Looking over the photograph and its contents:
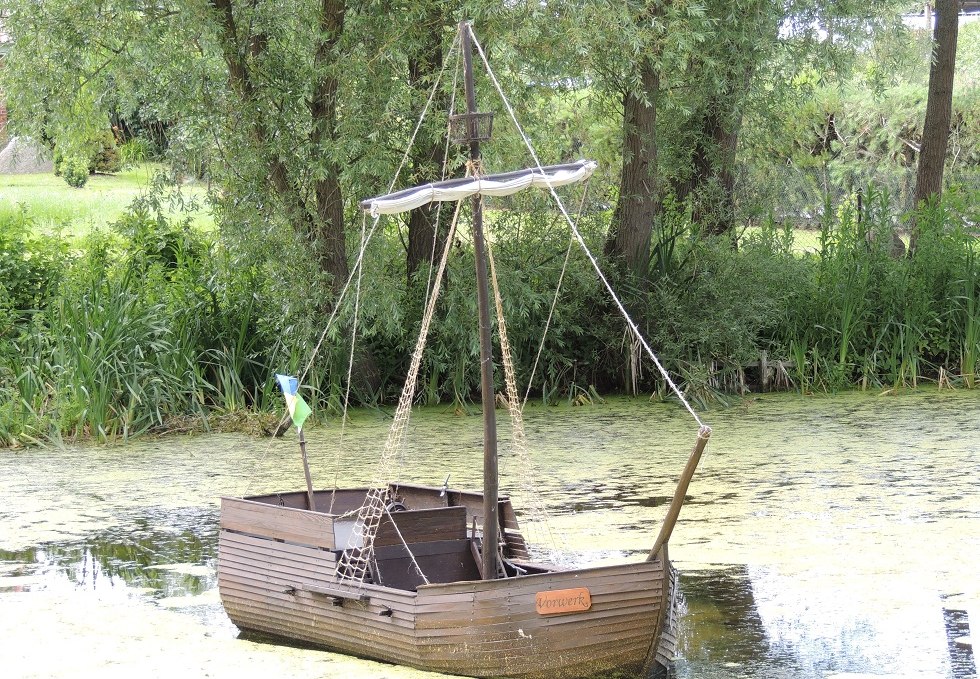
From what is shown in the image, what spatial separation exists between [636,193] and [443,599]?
6324 mm

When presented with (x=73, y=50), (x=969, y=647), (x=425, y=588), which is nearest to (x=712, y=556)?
(x=969, y=647)

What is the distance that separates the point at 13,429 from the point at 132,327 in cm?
107

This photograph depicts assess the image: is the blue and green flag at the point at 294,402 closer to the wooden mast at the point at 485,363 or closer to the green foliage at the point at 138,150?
the wooden mast at the point at 485,363

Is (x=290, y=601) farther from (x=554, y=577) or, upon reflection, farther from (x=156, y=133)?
(x=156, y=133)

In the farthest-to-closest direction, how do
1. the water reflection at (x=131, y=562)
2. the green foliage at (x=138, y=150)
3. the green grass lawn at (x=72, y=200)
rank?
the green grass lawn at (x=72, y=200) → the green foliage at (x=138, y=150) → the water reflection at (x=131, y=562)

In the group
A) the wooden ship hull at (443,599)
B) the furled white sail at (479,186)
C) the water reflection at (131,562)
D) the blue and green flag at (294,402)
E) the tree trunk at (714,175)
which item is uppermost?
the tree trunk at (714,175)

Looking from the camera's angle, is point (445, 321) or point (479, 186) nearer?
point (479, 186)

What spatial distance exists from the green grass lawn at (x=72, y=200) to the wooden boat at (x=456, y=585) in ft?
17.9

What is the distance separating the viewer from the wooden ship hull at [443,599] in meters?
4.18

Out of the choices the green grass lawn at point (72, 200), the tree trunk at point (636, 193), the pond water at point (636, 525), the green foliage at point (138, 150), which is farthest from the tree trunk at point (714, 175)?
the green foliage at point (138, 150)

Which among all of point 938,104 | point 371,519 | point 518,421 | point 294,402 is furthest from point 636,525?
point 938,104

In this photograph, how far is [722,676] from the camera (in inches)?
168

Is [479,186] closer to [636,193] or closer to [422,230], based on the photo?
[422,230]

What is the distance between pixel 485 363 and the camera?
4.56 meters
